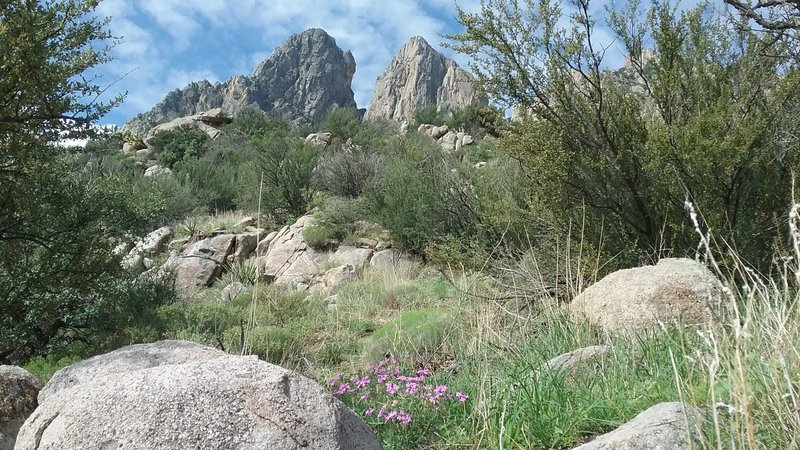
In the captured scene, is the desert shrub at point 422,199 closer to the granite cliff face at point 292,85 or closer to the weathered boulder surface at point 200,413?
the weathered boulder surface at point 200,413

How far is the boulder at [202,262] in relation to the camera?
1437cm

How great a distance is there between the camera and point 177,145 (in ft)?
101

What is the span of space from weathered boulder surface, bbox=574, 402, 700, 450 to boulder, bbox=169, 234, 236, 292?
39.3 feet

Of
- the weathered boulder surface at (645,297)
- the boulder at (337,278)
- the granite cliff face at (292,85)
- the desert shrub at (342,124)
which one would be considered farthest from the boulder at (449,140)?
the granite cliff face at (292,85)

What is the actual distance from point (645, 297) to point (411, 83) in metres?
72.3

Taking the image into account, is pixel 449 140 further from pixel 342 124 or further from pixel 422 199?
pixel 422 199

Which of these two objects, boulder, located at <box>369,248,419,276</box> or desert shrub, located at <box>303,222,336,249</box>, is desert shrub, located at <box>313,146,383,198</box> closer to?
desert shrub, located at <box>303,222,336,249</box>

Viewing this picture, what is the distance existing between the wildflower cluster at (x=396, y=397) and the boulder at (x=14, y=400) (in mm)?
1852

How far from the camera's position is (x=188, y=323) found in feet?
29.5

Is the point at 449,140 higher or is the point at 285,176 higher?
the point at 449,140

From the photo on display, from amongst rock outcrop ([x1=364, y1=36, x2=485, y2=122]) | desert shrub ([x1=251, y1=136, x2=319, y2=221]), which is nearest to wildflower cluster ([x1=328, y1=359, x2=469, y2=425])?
desert shrub ([x1=251, y1=136, x2=319, y2=221])

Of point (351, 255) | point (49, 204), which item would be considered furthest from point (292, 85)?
point (49, 204)

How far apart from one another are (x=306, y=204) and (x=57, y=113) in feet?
38.2

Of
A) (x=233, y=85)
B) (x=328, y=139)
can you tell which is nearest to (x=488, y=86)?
(x=328, y=139)
